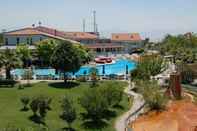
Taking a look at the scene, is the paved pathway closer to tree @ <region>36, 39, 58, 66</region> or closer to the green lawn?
the green lawn

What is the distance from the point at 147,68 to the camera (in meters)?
43.5

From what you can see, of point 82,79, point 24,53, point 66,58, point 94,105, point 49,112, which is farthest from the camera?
point 24,53

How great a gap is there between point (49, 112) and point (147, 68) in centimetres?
1427

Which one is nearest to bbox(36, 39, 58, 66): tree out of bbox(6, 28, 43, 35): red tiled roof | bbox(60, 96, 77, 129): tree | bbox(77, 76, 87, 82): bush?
bbox(77, 76, 87, 82): bush

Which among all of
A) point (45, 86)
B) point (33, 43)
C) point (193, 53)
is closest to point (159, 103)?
point (45, 86)

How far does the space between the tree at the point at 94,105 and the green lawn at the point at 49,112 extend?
2.80ft

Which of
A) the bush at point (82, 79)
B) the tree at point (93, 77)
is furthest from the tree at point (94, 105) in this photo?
the bush at point (82, 79)

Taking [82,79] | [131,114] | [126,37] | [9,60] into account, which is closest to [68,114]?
[131,114]

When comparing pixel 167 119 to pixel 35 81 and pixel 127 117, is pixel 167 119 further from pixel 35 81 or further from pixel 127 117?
pixel 35 81

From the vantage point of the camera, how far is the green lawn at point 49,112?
29516 millimetres

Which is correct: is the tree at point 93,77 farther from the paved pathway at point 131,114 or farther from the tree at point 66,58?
the paved pathway at point 131,114

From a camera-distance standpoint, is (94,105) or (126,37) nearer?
(94,105)

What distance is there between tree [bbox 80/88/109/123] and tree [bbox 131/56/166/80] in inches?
440

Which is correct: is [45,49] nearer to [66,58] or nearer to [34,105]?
[66,58]
